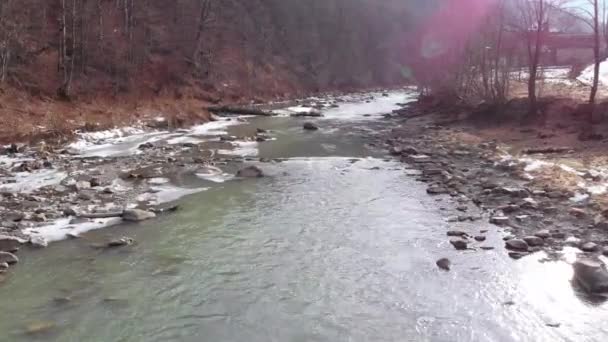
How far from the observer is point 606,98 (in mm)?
27469

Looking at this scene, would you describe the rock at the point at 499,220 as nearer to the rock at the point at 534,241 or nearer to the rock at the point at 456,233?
the rock at the point at 456,233

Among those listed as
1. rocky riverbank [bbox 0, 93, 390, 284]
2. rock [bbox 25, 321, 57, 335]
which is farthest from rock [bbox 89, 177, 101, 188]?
rock [bbox 25, 321, 57, 335]

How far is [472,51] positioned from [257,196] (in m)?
32.0

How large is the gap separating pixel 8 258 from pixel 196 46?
44888 mm

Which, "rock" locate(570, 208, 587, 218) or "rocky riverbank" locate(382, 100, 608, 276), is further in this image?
"rock" locate(570, 208, 587, 218)

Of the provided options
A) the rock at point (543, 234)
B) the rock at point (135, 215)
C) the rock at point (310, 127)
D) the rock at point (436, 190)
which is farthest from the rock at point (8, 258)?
the rock at point (310, 127)

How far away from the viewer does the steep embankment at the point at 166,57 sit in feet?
101

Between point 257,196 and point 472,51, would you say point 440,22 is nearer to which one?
point 472,51

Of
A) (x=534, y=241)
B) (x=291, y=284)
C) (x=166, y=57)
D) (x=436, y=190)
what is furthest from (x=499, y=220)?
(x=166, y=57)

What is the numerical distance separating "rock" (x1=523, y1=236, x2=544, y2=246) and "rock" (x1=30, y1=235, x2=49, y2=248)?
11.3 meters

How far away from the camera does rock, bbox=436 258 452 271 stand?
37.9 feet

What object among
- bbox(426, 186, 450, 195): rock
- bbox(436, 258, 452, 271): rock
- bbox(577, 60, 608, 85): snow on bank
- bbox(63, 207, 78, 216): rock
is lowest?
bbox(426, 186, 450, 195): rock

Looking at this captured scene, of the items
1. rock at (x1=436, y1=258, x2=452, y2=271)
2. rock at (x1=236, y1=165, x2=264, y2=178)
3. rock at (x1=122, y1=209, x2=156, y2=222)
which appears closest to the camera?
rock at (x1=436, y1=258, x2=452, y2=271)

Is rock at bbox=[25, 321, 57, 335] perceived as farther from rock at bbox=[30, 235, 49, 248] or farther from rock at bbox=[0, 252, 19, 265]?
rock at bbox=[30, 235, 49, 248]
